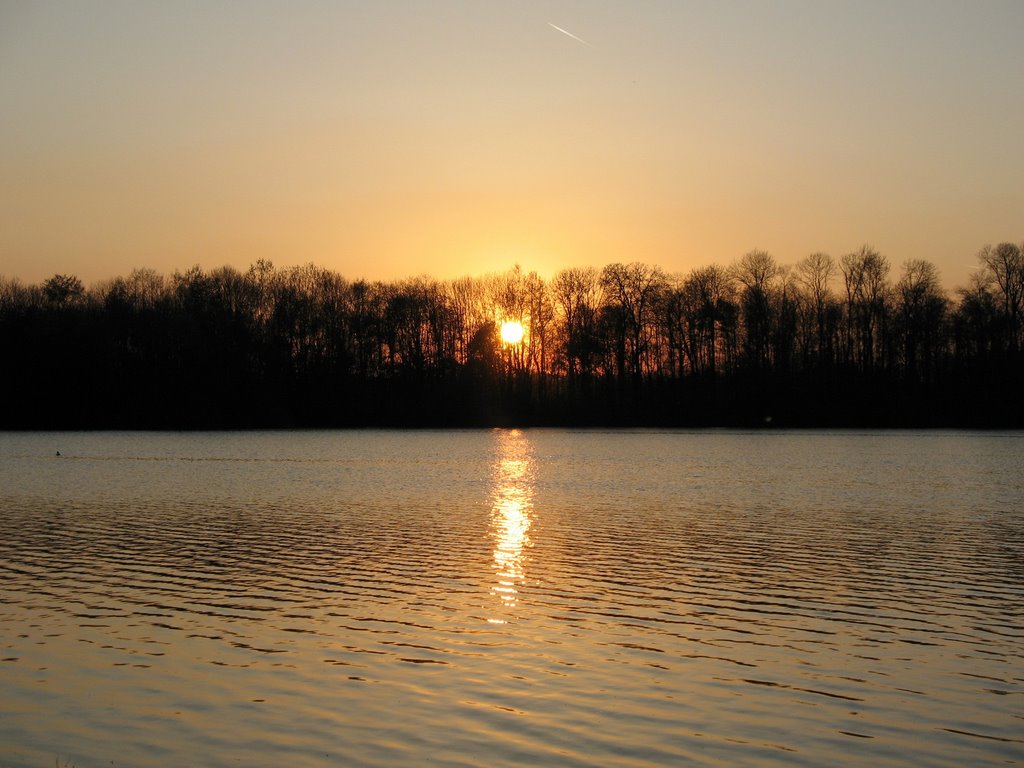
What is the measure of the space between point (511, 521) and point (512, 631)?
45.7 feet

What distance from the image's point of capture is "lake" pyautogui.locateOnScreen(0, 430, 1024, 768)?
10211 mm

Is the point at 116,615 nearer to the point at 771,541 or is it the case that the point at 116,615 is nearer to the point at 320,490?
the point at 771,541

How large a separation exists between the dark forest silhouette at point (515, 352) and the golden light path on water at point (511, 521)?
54959 mm

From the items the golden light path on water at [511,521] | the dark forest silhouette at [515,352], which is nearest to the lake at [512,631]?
the golden light path on water at [511,521]

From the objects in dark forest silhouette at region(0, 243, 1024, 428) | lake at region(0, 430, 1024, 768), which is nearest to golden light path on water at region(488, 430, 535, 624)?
lake at region(0, 430, 1024, 768)

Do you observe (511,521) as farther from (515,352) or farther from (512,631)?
(515,352)

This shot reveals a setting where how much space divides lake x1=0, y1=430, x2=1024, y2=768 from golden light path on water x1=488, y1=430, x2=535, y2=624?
0.56ft

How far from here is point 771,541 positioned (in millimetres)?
24578

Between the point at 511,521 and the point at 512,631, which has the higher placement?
the point at 511,521

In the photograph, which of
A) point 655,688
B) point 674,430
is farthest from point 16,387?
point 655,688

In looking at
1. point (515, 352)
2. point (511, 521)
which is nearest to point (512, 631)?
point (511, 521)

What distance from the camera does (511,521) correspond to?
94.8ft

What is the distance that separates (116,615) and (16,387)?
101 metres

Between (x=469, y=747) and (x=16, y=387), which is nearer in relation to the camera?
(x=469, y=747)
